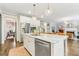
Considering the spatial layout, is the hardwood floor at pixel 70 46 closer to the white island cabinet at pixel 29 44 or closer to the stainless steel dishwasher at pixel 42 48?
the white island cabinet at pixel 29 44

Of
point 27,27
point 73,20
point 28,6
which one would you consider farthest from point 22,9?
point 73,20

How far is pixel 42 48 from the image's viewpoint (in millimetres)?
2291

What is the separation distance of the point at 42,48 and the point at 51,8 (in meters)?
0.83

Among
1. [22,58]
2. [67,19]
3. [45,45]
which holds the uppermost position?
[67,19]

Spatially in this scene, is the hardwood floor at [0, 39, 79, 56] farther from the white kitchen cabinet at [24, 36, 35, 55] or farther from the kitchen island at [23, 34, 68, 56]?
Answer: the white kitchen cabinet at [24, 36, 35, 55]

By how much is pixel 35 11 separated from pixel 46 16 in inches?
9.9

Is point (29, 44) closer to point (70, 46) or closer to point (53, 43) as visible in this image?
point (53, 43)

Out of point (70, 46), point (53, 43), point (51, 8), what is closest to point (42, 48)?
point (53, 43)

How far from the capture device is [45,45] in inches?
87.3

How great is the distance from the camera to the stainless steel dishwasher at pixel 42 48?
217cm

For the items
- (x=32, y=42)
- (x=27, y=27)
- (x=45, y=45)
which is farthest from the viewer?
(x=32, y=42)

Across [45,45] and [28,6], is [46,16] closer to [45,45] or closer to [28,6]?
[28,6]

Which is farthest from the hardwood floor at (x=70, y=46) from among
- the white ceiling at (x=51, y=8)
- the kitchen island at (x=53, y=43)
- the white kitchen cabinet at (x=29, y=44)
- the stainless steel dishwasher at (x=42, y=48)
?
the white ceiling at (x=51, y=8)

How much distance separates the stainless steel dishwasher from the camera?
7.12 feet
